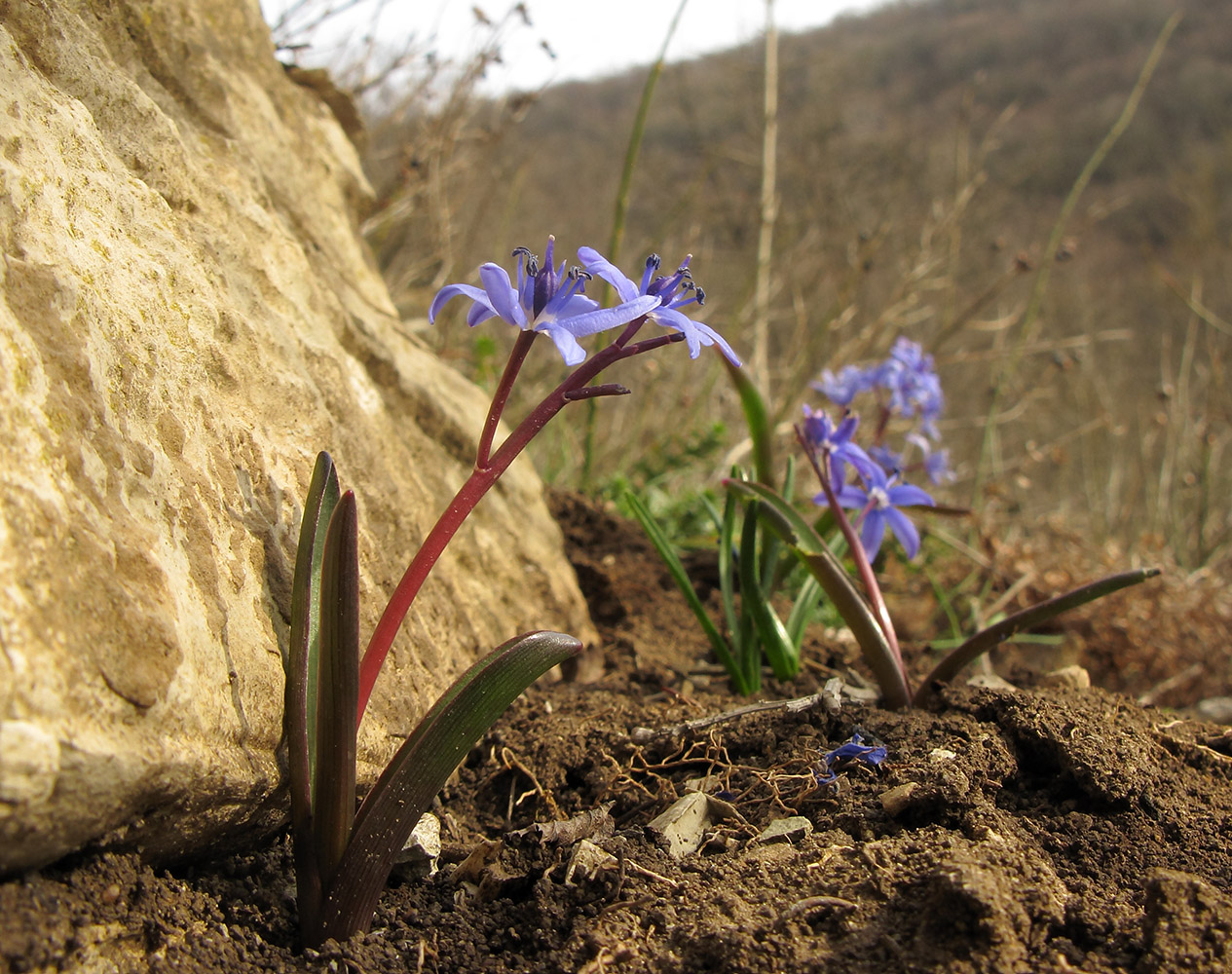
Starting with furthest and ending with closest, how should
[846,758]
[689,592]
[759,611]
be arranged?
[689,592] → [759,611] → [846,758]

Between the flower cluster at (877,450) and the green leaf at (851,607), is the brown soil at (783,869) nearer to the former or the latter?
the green leaf at (851,607)

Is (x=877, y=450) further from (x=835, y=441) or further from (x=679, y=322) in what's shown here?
(x=679, y=322)

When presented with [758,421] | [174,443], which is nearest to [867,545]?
[758,421]

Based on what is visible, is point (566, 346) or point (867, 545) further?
point (867, 545)

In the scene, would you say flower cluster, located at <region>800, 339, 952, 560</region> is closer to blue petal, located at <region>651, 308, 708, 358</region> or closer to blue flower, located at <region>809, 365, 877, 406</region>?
blue flower, located at <region>809, 365, 877, 406</region>

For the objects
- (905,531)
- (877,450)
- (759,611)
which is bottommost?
(759,611)

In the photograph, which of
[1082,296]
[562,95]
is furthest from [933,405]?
[562,95]

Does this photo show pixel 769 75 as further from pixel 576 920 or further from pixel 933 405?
pixel 576 920
